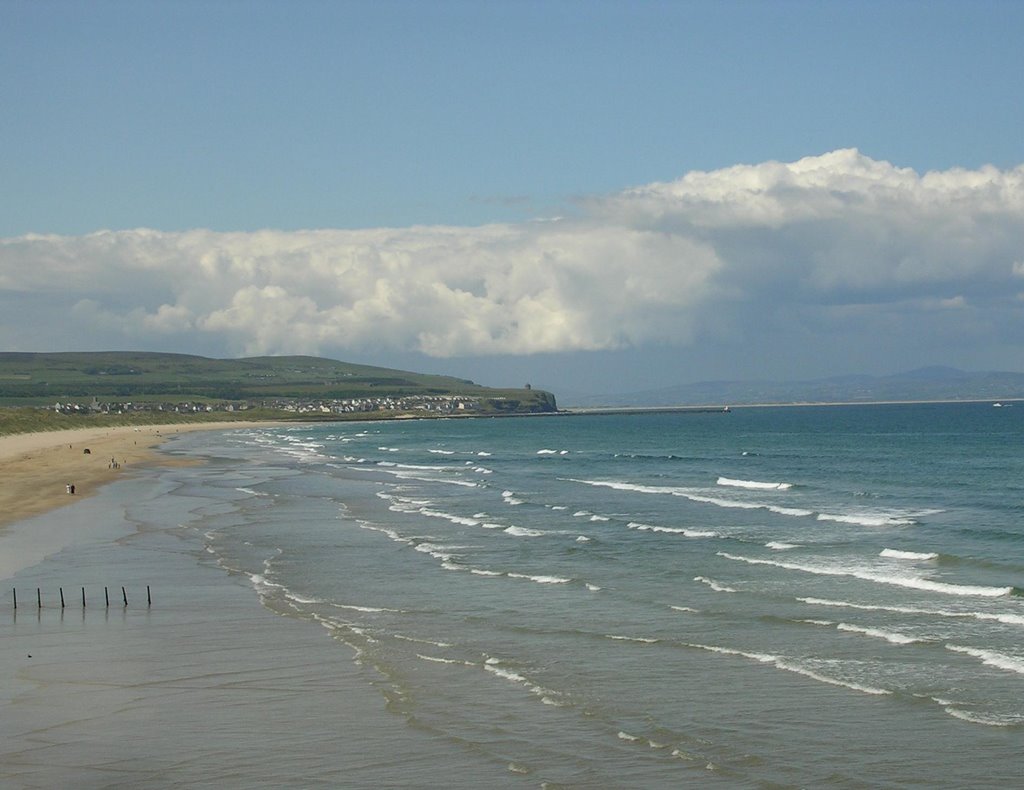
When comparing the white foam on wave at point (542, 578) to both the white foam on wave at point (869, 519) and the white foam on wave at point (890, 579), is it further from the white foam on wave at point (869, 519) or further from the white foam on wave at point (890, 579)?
the white foam on wave at point (869, 519)

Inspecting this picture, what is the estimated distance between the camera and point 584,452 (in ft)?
372

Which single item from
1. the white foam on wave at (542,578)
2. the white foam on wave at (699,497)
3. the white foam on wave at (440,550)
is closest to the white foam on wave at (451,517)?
the white foam on wave at (440,550)

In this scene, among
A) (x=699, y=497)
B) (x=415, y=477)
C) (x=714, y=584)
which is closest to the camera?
(x=714, y=584)

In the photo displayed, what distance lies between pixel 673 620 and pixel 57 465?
244ft

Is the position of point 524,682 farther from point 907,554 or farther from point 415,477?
point 415,477

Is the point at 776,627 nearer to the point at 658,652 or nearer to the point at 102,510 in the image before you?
the point at 658,652

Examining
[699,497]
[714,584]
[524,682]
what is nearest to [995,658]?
[524,682]

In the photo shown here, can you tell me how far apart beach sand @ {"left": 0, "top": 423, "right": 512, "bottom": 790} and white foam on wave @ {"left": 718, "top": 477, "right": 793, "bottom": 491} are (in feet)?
118

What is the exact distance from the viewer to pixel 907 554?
36.7m

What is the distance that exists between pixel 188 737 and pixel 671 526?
99.8ft

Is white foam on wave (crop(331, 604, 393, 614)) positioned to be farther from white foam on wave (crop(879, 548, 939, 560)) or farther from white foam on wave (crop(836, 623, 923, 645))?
white foam on wave (crop(879, 548, 939, 560))

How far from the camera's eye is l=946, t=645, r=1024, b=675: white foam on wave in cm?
2156

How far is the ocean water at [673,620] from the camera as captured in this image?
17.0m

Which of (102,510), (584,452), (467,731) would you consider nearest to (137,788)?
(467,731)
